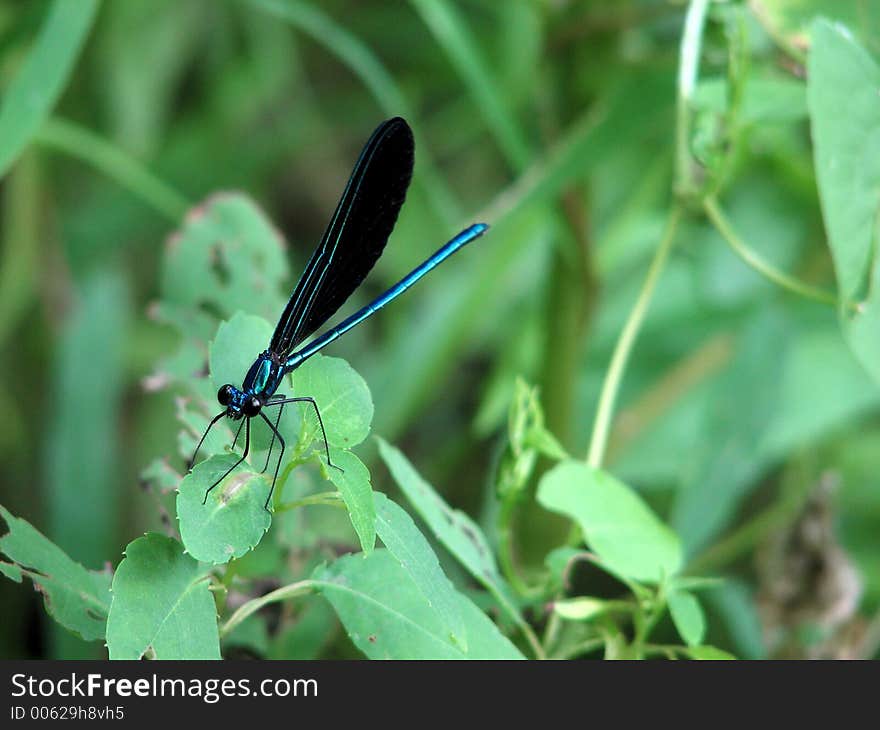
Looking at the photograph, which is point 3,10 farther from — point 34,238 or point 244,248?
point 244,248

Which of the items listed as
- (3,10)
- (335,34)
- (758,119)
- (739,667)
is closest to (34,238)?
(3,10)

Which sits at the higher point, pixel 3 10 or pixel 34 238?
pixel 3 10

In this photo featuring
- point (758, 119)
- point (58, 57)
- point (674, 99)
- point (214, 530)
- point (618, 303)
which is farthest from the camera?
point (618, 303)

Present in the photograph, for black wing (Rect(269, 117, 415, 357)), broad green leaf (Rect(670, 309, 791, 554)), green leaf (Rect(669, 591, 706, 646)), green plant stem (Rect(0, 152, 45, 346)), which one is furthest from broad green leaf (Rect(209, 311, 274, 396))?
green plant stem (Rect(0, 152, 45, 346))

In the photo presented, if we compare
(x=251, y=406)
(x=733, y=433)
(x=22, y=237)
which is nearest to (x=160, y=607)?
(x=251, y=406)

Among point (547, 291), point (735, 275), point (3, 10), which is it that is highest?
point (3, 10)
